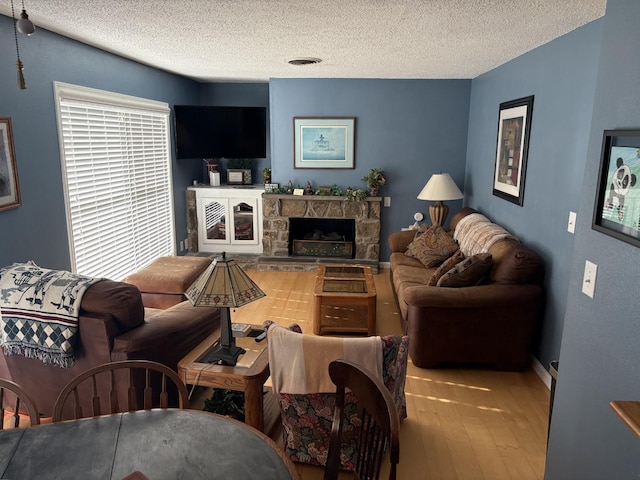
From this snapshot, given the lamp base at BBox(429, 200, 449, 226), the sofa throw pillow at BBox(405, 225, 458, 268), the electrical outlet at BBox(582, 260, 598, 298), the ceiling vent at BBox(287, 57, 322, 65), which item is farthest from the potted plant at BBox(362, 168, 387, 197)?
the electrical outlet at BBox(582, 260, 598, 298)

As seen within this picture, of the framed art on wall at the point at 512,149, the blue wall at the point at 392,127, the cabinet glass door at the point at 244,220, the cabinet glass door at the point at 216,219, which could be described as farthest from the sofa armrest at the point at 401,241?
the cabinet glass door at the point at 216,219

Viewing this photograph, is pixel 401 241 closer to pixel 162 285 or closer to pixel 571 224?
pixel 571 224

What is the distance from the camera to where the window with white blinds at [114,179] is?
377 cm

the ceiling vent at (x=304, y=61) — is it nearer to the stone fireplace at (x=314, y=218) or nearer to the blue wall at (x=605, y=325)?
the stone fireplace at (x=314, y=218)

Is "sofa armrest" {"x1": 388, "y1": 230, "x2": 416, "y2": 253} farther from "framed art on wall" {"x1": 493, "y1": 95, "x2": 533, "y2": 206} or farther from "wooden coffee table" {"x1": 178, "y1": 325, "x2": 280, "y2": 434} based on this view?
"wooden coffee table" {"x1": 178, "y1": 325, "x2": 280, "y2": 434}

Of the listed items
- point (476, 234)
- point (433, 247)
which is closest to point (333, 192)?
point (433, 247)

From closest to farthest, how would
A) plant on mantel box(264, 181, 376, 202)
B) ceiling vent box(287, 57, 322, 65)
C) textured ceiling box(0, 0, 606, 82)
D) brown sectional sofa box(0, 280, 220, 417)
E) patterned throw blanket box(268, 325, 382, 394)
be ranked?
patterned throw blanket box(268, 325, 382, 394) → brown sectional sofa box(0, 280, 220, 417) → textured ceiling box(0, 0, 606, 82) → ceiling vent box(287, 57, 322, 65) → plant on mantel box(264, 181, 376, 202)

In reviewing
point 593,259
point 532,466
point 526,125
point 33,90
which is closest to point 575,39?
point 526,125

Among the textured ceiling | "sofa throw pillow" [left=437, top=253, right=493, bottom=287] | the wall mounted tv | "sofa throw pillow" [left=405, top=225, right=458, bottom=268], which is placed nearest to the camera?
the textured ceiling

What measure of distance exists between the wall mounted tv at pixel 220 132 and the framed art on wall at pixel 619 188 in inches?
187

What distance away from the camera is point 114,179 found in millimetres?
4461

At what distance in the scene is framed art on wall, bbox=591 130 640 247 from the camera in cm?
145

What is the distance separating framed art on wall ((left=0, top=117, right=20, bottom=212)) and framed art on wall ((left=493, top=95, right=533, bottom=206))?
150 inches

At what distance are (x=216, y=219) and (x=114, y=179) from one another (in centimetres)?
197
